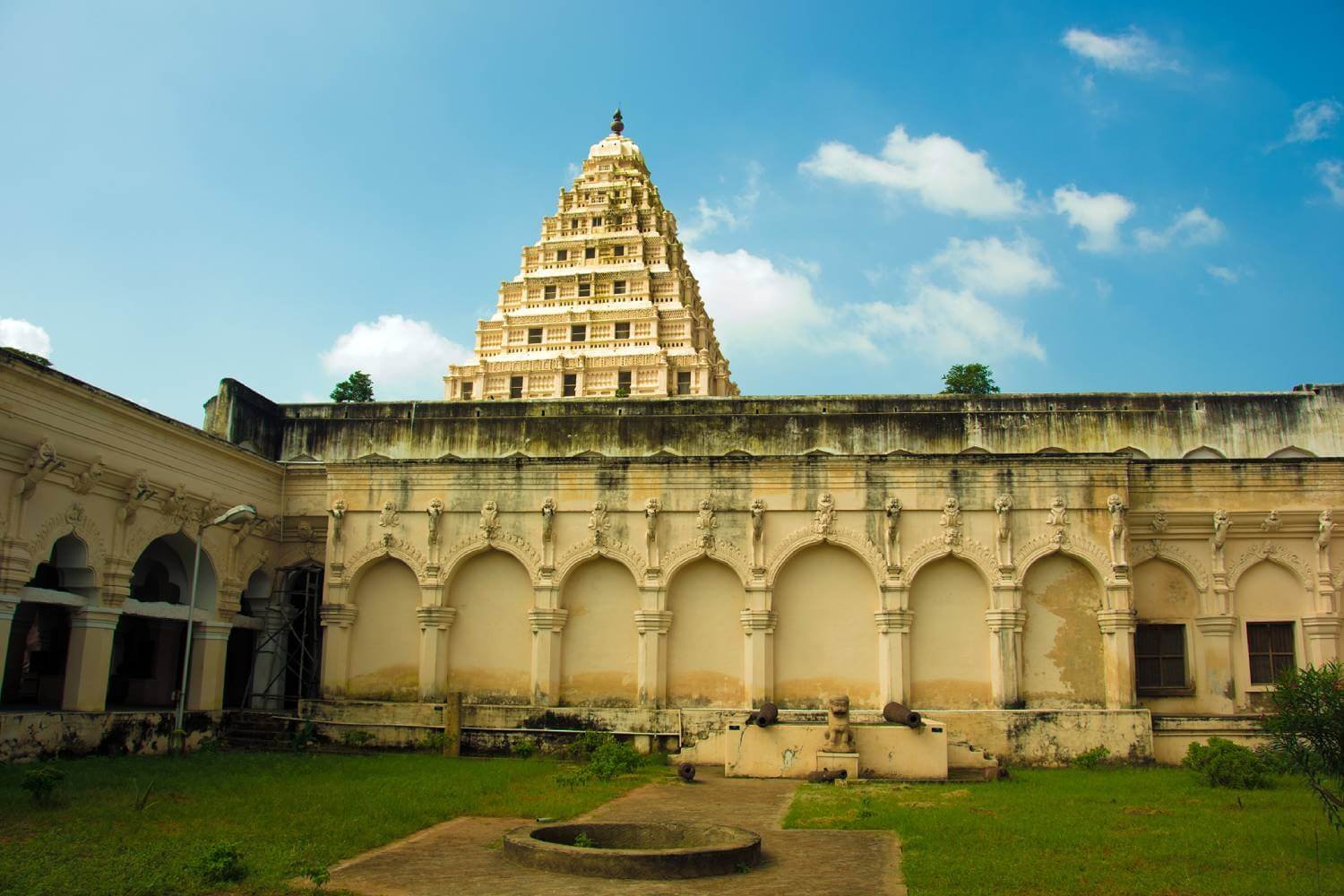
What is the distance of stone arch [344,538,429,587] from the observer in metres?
25.7

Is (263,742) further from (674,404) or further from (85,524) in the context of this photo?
(674,404)

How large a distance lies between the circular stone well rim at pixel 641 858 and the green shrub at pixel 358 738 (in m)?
12.1

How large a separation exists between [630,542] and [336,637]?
7.09 m

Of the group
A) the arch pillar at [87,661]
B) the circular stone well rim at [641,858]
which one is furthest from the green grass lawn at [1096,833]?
the arch pillar at [87,661]

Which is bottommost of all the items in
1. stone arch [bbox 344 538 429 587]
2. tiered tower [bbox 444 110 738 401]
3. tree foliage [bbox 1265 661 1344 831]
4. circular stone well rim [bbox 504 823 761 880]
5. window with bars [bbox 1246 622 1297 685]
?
circular stone well rim [bbox 504 823 761 880]

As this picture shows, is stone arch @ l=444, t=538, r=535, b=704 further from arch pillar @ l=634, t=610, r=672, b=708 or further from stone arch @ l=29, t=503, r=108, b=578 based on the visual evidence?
stone arch @ l=29, t=503, r=108, b=578

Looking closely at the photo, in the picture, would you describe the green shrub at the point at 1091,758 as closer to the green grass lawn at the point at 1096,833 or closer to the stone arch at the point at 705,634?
the green grass lawn at the point at 1096,833

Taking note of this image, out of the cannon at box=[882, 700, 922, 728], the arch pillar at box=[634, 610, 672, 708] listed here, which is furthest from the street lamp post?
the cannon at box=[882, 700, 922, 728]

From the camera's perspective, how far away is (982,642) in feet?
79.3

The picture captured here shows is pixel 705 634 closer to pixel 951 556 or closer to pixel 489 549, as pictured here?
pixel 489 549

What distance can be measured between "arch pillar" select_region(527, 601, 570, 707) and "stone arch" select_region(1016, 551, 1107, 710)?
996 cm

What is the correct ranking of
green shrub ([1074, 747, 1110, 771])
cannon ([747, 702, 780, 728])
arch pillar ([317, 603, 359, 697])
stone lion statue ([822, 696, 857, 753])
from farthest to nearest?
arch pillar ([317, 603, 359, 697]) → green shrub ([1074, 747, 1110, 771]) → cannon ([747, 702, 780, 728]) → stone lion statue ([822, 696, 857, 753])

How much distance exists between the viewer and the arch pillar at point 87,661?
21.4m

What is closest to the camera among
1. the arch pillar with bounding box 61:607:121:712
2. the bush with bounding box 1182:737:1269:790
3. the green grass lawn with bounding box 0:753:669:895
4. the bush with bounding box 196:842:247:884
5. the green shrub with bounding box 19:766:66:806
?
the bush with bounding box 196:842:247:884
